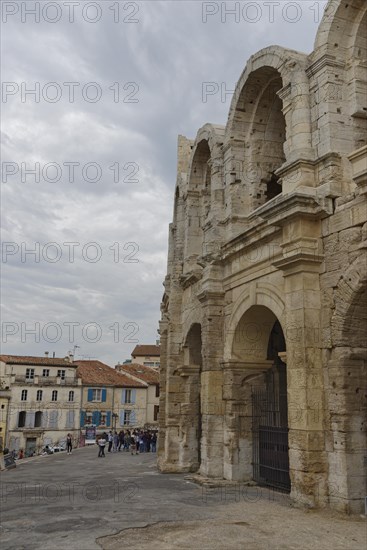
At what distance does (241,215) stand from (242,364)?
11.5 ft

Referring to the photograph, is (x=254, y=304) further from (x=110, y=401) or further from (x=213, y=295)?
(x=110, y=401)


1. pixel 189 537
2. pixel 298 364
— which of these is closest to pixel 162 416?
pixel 298 364

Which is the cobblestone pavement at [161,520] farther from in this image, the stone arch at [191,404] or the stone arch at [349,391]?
the stone arch at [191,404]

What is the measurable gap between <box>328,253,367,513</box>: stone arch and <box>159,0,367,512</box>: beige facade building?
0.06 ft

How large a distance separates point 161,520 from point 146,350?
5357cm

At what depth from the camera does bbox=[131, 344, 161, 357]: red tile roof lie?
6028 centimetres

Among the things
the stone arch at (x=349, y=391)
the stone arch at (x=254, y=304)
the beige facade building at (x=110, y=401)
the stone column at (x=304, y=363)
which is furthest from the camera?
the beige facade building at (x=110, y=401)

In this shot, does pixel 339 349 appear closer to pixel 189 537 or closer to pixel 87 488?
pixel 189 537

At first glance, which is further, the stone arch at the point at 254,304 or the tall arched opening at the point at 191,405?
the tall arched opening at the point at 191,405

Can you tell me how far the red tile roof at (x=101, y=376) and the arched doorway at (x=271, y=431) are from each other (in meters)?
33.1

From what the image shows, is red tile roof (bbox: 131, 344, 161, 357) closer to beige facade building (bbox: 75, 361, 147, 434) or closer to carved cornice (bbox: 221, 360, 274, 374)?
beige facade building (bbox: 75, 361, 147, 434)

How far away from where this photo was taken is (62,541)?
20.9 feet

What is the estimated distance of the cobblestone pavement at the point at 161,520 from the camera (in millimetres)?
6297

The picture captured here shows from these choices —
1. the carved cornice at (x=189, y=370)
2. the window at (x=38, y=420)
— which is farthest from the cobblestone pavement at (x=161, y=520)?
the window at (x=38, y=420)
